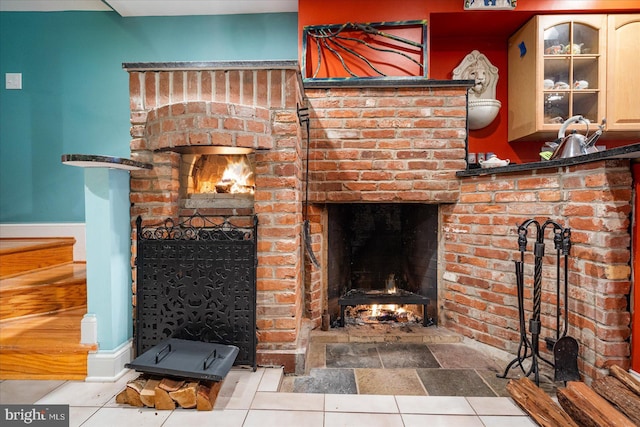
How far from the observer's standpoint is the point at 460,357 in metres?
1.89

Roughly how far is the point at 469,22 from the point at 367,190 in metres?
1.70

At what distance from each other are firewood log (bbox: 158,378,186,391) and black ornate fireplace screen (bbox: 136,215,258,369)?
229 millimetres

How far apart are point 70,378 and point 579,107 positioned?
382cm

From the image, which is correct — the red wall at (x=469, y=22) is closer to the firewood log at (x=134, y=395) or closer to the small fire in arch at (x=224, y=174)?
the small fire in arch at (x=224, y=174)

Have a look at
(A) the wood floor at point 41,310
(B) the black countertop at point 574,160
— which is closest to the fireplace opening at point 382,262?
(B) the black countertop at point 574,160

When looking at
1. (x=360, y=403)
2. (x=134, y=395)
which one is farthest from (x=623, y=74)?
(x=134, y=395)

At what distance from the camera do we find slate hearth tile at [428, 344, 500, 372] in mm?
1787

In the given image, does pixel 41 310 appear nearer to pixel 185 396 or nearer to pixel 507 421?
pixel 185 396

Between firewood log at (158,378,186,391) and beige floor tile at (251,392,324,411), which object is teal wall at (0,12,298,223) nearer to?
firewood log at (158,378,186,391)

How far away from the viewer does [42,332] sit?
1.68 m

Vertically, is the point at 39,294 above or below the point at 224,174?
below

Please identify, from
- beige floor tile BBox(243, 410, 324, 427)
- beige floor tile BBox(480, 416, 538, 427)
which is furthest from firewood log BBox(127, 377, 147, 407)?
beige floor tile BBox(480, 416, 538, 427)

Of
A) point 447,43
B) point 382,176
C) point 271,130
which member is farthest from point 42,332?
point 447,43

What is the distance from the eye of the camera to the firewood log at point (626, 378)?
1.25 metres
